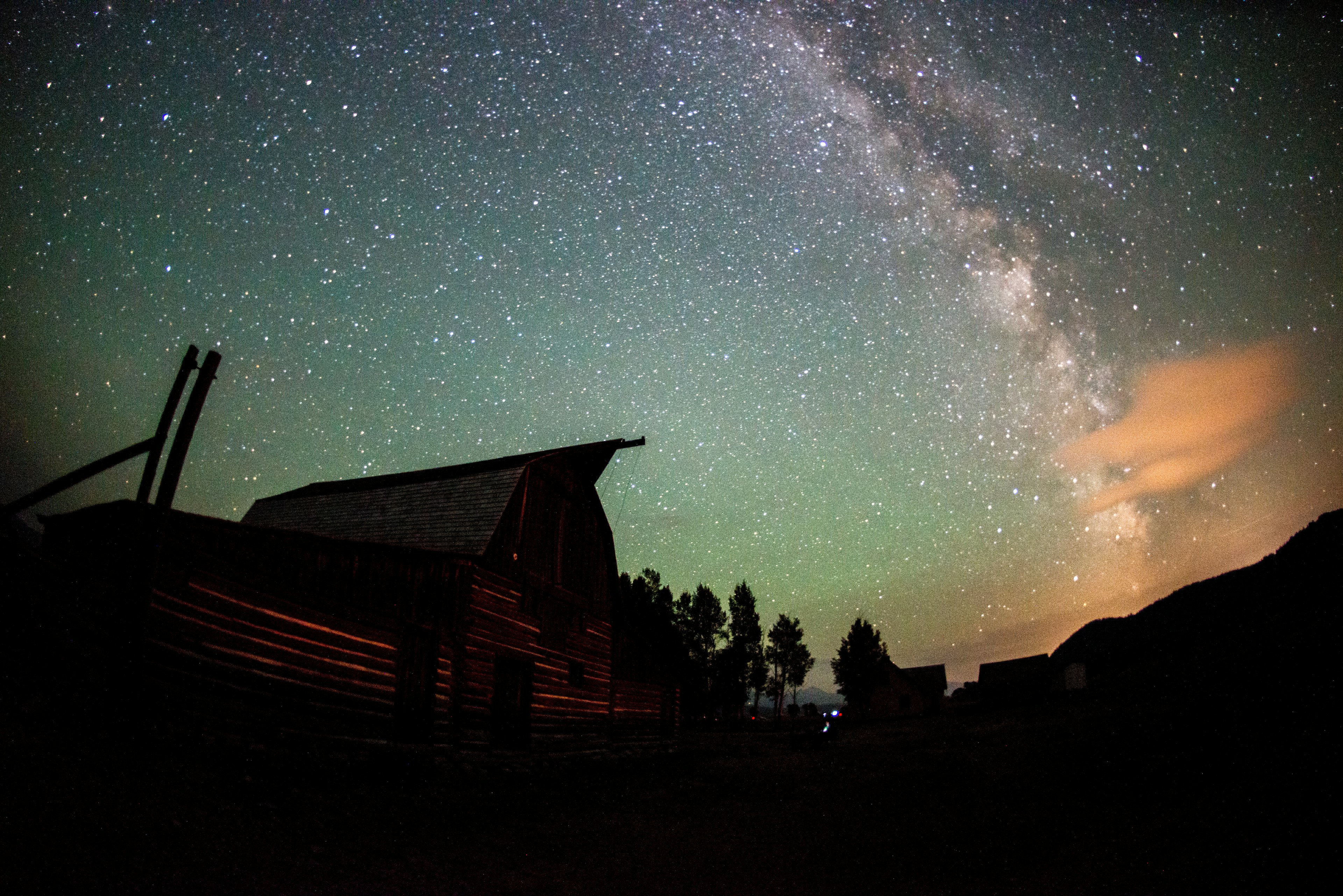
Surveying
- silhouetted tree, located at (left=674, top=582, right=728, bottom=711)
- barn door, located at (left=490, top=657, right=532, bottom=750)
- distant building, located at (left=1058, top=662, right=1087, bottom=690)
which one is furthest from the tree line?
barn door, located at (left=490, top=657, right=532, bottom=750)

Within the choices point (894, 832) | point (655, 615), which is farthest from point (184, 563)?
point (655, 615)

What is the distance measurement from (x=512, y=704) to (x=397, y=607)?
444 cm

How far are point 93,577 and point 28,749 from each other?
8.21ft

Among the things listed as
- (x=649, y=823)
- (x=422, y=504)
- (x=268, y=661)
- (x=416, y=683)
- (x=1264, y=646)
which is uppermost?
(x=422, y=504)

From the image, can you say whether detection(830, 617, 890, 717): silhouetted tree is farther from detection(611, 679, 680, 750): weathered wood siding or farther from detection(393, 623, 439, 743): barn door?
detection(393, 623, 439, 743): barn door

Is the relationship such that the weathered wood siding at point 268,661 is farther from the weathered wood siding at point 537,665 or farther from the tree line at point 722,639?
the tree line at point 722,639

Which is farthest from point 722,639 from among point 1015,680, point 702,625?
point 1015,680

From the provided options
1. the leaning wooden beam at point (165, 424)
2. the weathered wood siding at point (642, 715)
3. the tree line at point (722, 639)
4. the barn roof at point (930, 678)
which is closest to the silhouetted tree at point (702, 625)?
the tree line at point (722, 639)

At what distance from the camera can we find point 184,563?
948 centimetres

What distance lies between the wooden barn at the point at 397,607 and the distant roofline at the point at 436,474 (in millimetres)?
84

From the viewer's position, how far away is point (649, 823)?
40.0ft

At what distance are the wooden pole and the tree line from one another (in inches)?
2352

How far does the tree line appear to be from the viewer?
69938 mm

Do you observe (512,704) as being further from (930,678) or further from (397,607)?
(930,678)
